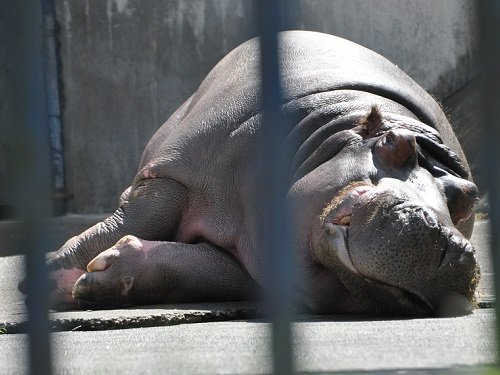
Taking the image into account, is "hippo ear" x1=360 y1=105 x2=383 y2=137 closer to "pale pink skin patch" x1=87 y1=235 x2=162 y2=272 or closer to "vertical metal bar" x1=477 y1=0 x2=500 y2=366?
"pale pink skin patch" x1=87 y1=235 x2=162 y2=272

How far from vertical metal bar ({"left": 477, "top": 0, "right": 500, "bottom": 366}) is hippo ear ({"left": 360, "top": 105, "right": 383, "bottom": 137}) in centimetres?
264

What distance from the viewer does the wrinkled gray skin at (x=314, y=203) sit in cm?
331

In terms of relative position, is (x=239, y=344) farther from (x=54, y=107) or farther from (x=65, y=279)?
(x=54, y=107)

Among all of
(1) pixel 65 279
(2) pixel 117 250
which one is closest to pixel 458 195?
(2) pixel 117 250

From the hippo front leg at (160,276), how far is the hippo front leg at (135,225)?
10.7 inches

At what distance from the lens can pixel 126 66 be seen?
27.1 ft

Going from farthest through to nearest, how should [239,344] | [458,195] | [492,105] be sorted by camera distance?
[458,195]
[239,344]
[492,105]

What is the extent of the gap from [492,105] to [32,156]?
544 millimetres

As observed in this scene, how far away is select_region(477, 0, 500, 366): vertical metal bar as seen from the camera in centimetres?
124

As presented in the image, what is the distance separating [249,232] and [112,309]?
0.63 metres

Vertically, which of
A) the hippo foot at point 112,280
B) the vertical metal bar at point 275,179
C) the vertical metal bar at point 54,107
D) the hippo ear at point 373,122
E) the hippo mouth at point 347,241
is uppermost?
the vertical metal bar at point 275,179

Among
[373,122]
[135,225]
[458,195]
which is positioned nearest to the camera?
[458,195]

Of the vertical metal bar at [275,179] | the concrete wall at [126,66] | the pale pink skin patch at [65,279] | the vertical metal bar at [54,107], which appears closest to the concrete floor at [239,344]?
the vertical metal bar at [275,179]

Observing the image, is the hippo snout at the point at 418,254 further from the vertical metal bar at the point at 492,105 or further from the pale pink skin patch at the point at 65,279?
the vertical metal bar at the point at 492,105
